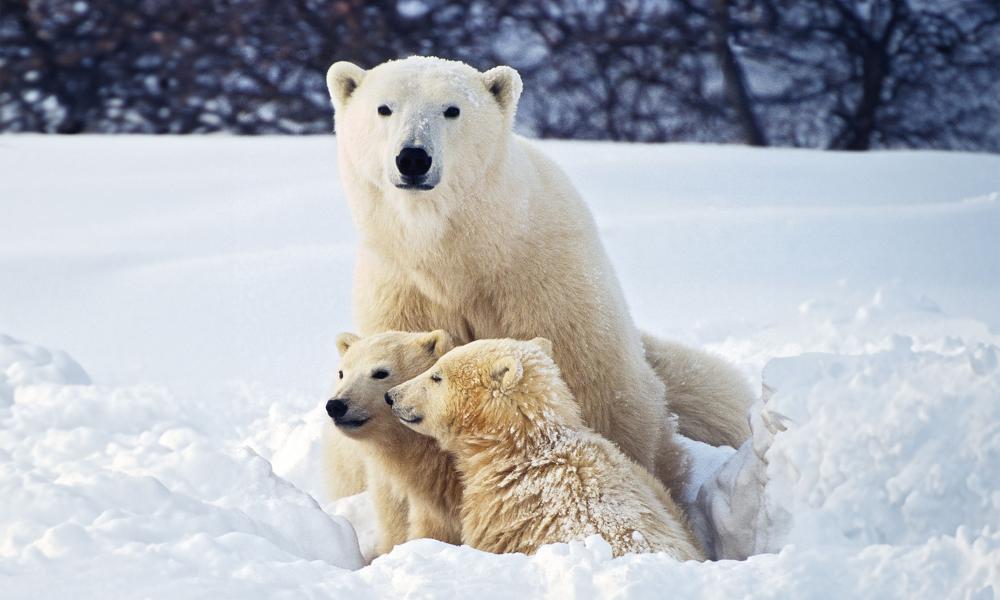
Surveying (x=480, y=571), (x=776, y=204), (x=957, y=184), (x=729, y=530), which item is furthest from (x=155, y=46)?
(x=480, y=571)

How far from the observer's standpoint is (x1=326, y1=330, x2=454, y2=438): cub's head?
11.4 feet

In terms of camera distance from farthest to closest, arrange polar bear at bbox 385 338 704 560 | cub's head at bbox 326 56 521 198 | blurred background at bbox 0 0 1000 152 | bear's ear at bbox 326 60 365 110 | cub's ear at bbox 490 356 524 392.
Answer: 1. blurred background at bbox 0 0 1000 152
2. bear's ear at bbox 326 60 365 110
3. cub's head at bbox 326 56 521 198
4. cub's ear at bbox 490 356 524 392
5. polar bear at bbox 385 338 704 560

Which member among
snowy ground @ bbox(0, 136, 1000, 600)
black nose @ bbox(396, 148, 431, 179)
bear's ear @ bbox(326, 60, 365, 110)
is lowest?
snowy ground @ bbox(0, 136, 1000, 600)

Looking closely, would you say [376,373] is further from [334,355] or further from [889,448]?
[334,355]

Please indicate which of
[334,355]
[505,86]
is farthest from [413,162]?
[334,355]

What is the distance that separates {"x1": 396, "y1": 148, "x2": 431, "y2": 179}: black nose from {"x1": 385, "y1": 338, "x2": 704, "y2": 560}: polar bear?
1.66ft

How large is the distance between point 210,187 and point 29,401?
3967 millimetres

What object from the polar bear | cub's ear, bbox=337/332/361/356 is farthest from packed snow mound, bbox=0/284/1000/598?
cub's ear, bbox=337/332/361/356

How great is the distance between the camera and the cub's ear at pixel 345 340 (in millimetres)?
3781

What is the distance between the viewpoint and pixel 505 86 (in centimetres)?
368

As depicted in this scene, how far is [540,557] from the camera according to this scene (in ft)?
8.02

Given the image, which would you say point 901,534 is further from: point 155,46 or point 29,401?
point 155,46

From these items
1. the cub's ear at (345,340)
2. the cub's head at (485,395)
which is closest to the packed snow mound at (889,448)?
the cub's head at (485,395)

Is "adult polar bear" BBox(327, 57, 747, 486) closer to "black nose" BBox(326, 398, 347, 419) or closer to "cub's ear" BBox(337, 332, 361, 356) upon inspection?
"cub's ear" BBox(337, 332, 361, 356)
